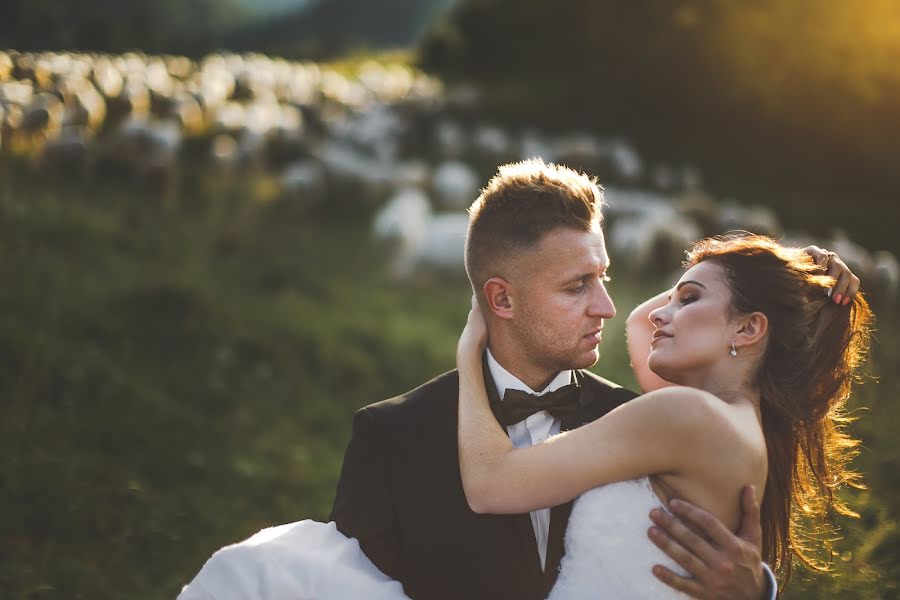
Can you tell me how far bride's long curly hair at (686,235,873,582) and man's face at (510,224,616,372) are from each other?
43 cm

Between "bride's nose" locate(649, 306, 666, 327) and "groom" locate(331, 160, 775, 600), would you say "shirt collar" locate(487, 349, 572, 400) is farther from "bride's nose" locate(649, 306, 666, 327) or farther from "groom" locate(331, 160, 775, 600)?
"bride's nose" locate(649, 306, 666, 327)

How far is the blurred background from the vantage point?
5551 millimetres

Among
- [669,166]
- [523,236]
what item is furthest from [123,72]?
[523,236]

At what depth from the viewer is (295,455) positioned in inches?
263

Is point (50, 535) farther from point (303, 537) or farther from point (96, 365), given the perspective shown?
point (303, 537)

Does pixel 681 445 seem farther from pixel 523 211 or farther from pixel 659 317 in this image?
pixel 523 211

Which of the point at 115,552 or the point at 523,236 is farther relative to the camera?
the point at 115,552

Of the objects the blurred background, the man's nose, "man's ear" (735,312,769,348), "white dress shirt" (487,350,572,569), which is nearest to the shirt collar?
"white dress shirt" (487,350,572,569)

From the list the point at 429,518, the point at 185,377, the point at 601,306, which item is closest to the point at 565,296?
the point at 601,306

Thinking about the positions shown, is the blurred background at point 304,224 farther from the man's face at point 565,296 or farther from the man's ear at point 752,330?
the man's face at point 565,296

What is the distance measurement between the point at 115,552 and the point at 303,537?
2.59m

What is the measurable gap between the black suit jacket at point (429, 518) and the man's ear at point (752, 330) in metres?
0.59

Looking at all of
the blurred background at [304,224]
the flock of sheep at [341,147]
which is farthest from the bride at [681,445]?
the flock of sheep at [341,147]

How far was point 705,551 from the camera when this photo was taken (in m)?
2.56
